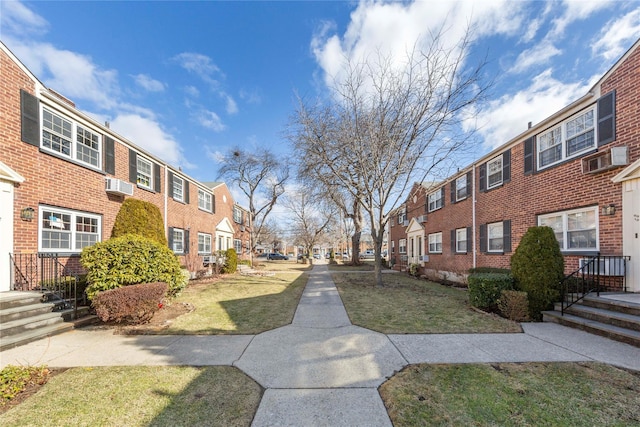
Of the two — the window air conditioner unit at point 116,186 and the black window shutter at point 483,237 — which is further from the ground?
the window air conditioner unit at point 116,186

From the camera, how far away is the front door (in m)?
6.00

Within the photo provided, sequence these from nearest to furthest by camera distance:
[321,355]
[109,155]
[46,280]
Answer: [321,355] → [46,280] → [109,155]

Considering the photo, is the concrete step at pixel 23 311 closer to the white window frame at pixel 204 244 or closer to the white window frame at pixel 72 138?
the white window frame at pixel 72 138

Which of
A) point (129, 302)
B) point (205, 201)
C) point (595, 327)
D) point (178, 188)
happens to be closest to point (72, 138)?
point (129, 302)

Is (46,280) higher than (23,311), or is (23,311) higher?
(46,280)

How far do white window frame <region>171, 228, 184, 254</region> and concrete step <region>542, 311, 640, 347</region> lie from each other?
1438cm

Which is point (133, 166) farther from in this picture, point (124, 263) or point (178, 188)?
point (124, 263)

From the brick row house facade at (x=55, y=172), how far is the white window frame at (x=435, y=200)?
48.1 feet

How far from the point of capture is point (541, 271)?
614cm

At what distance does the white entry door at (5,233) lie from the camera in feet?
19.9

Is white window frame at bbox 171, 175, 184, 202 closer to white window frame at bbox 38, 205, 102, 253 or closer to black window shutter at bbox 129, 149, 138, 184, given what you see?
black window shutter at bbox 129, 149, 138, 184

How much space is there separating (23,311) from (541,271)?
425 inches

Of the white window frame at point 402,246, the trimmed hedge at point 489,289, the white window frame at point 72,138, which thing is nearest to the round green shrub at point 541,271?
the trimmed hedge at point 489,289

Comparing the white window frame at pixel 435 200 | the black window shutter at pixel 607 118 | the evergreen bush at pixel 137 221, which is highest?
the black window shutter at pixel 607 118
